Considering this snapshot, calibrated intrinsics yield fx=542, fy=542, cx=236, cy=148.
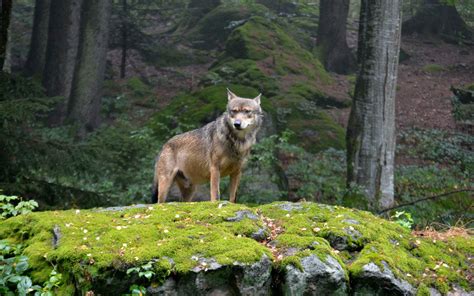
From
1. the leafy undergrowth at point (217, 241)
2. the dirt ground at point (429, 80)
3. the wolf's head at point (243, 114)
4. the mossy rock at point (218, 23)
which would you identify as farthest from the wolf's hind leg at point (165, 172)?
the mossy rock at point (218, 23)

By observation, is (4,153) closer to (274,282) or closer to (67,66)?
(274,282)

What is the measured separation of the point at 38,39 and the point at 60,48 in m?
2.52

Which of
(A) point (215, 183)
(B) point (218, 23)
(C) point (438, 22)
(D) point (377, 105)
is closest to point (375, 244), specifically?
(A) point (215, 183)

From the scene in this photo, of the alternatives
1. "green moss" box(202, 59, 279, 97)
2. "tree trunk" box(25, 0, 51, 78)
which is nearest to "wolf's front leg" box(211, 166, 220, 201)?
"green moss" box(202, 59, 279, 97)

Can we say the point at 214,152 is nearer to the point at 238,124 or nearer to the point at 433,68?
the point at 238,124

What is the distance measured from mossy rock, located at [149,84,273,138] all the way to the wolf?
13.3ft

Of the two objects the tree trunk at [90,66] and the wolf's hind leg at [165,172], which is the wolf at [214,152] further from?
the tree trunk at [90,66]

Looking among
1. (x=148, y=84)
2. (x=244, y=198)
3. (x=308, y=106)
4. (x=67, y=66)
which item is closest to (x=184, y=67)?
(x=148, y=84)

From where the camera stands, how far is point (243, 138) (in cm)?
744

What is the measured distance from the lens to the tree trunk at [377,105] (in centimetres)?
1063

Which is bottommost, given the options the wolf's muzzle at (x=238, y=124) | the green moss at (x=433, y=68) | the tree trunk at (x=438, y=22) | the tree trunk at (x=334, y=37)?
the wolf's muzzle at (x=238, y=124)

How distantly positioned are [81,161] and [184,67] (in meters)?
14.4

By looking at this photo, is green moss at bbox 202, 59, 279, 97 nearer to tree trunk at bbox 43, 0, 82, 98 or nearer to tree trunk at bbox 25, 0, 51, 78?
tree trunk at bbox 43, 0, 82, 98

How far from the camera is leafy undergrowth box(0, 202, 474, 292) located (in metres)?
4.46
